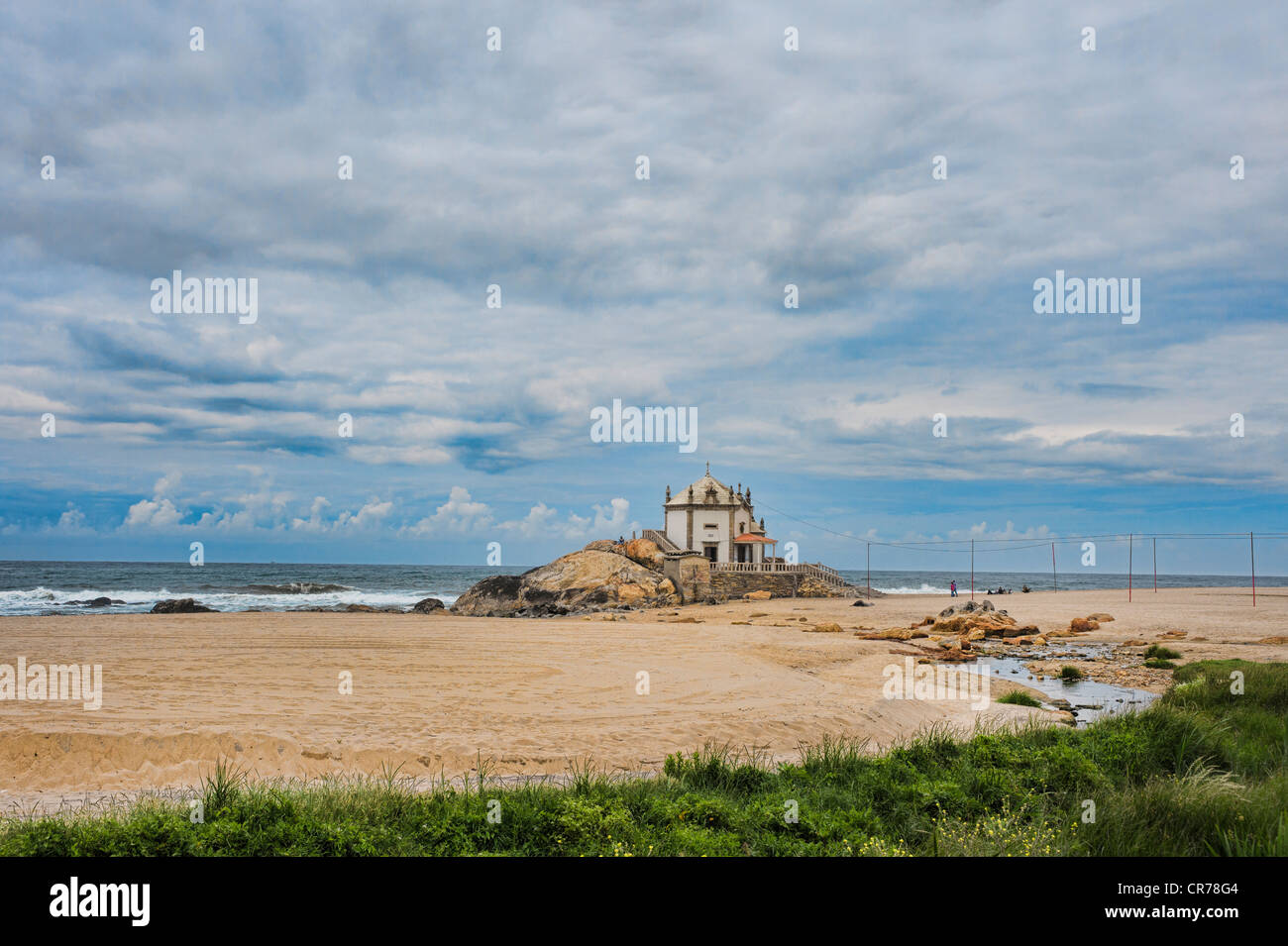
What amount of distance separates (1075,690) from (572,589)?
3557 cm

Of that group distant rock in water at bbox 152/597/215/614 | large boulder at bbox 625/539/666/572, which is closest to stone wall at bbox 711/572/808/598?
large boulder at bbox 625/539/666/572

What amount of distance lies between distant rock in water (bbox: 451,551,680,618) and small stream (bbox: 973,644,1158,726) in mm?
26847

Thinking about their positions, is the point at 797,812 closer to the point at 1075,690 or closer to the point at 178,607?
the point at 1075,690

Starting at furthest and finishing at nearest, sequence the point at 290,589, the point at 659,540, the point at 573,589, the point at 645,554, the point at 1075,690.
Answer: the point at 290,589 → the point at 659,540 → the point at 645,554 → the point at 573,589 → the point at 1075,690

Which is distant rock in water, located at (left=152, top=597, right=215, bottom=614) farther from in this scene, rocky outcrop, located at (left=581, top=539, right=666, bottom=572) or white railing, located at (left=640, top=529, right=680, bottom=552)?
white railing, located at (left=640, top=529, right=680, bottom=552)

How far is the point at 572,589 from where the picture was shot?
50.5 metres

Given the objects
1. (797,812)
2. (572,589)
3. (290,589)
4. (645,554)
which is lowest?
(290,589)

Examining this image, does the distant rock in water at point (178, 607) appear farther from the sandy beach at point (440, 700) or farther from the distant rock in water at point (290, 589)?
the distant rock in water at point (290, 589)

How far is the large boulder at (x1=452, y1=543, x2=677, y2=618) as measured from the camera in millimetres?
48625

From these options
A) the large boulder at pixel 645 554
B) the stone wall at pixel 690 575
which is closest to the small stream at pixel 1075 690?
the stone wall at pixel 690 575

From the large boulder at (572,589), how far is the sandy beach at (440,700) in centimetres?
1499

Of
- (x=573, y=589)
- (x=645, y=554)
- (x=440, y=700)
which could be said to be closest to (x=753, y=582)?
(x=645, y=554)
